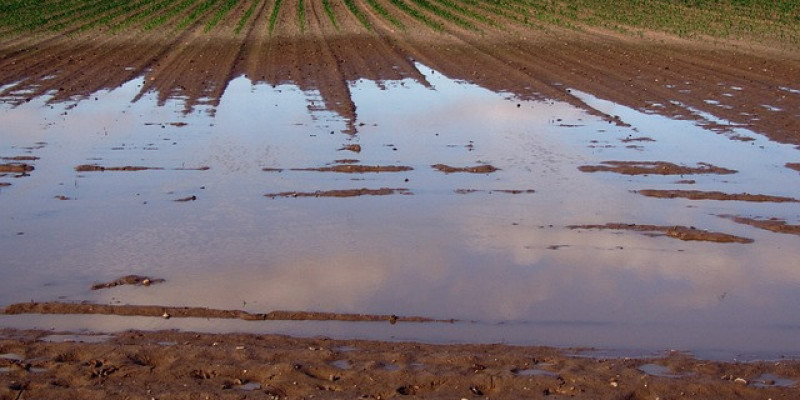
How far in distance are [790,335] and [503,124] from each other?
409 inches

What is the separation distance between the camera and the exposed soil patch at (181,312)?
9.60 meters

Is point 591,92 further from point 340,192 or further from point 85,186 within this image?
point 85,186

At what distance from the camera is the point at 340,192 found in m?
14.3

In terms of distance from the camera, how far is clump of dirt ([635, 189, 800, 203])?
45.4ft

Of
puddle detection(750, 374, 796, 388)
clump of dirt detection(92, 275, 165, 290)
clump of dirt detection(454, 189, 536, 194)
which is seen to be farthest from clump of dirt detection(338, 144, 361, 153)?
puddle detection(750, 374, 796, 388)

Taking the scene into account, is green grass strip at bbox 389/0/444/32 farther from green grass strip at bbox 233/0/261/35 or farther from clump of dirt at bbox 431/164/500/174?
clump of dirt at bbox 431/164/500/174

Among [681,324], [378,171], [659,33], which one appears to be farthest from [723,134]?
[659,33]

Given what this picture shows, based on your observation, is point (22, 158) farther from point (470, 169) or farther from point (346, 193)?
point (470, 169)

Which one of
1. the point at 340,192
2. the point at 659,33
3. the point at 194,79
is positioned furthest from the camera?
the point at 659,33

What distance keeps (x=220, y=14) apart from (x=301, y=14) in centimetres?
321

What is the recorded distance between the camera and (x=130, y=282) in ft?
34.6

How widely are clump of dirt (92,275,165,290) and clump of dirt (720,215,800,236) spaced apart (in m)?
6.76

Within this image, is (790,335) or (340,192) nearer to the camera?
(790,335)

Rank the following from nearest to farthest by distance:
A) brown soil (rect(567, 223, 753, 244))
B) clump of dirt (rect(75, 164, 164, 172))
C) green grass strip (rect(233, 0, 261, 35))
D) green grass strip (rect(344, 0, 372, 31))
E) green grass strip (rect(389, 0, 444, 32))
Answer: brown soil (rect(567, 223, 753, 244))
clump of dirt (rect(75, 164, 164, 172))
green grass strip (rect(233, 0, 261, 35))
green grass strip (rect(389, 0, 444, 32))
green grass strip (rect(344, 0, 372, 31))
